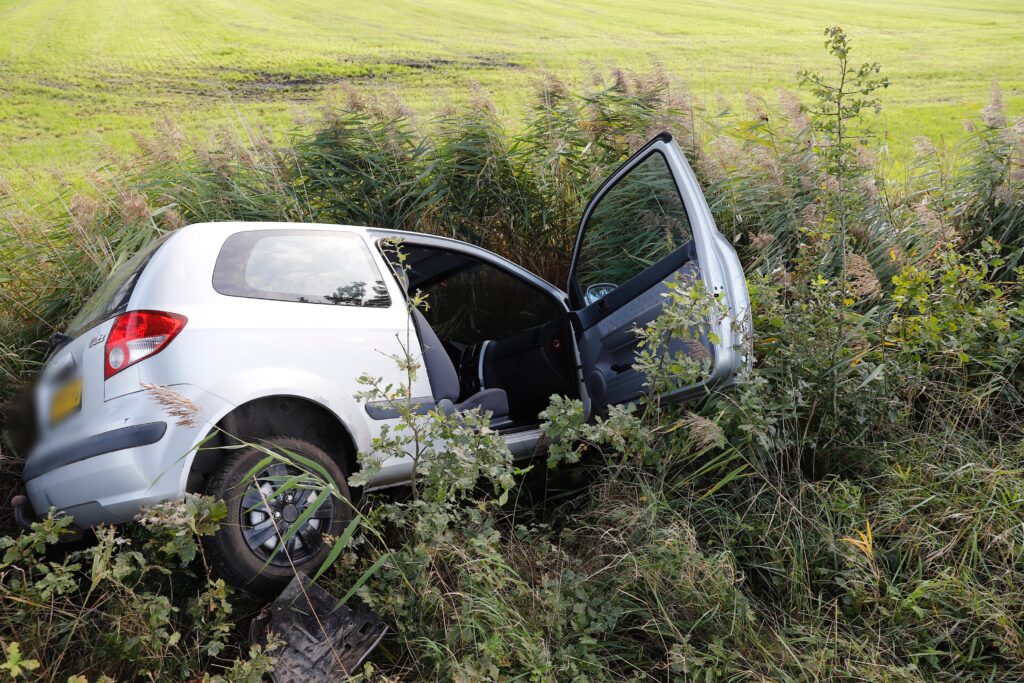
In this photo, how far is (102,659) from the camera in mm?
2664

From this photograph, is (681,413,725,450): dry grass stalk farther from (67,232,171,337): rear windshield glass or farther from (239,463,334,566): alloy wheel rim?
(67,232,171,337): rear windshield glass

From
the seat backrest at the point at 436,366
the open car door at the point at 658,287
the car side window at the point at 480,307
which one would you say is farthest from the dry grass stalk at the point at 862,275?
the seat backrest at the point at 436,366

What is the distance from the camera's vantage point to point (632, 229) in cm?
514

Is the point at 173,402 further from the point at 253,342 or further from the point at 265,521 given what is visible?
the point at 265,521

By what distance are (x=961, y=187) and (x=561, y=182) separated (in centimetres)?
309

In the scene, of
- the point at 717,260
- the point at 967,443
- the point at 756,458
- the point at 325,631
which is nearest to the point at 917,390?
the point at 967,443

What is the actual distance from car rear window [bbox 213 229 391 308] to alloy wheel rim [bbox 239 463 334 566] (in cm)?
75

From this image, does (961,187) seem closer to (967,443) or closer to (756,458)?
(967,443)

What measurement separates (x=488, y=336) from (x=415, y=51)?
18.1 metres

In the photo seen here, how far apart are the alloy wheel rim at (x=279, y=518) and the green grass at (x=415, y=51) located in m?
5.75

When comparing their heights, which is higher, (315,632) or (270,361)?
(270,361)

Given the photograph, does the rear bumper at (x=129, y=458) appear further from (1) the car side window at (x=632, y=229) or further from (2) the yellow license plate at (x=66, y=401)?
(1) the car side window at (x=632, y=229)

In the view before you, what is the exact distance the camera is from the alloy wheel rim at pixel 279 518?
9.95 feet

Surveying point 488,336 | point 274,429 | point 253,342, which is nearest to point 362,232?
point 253,342
